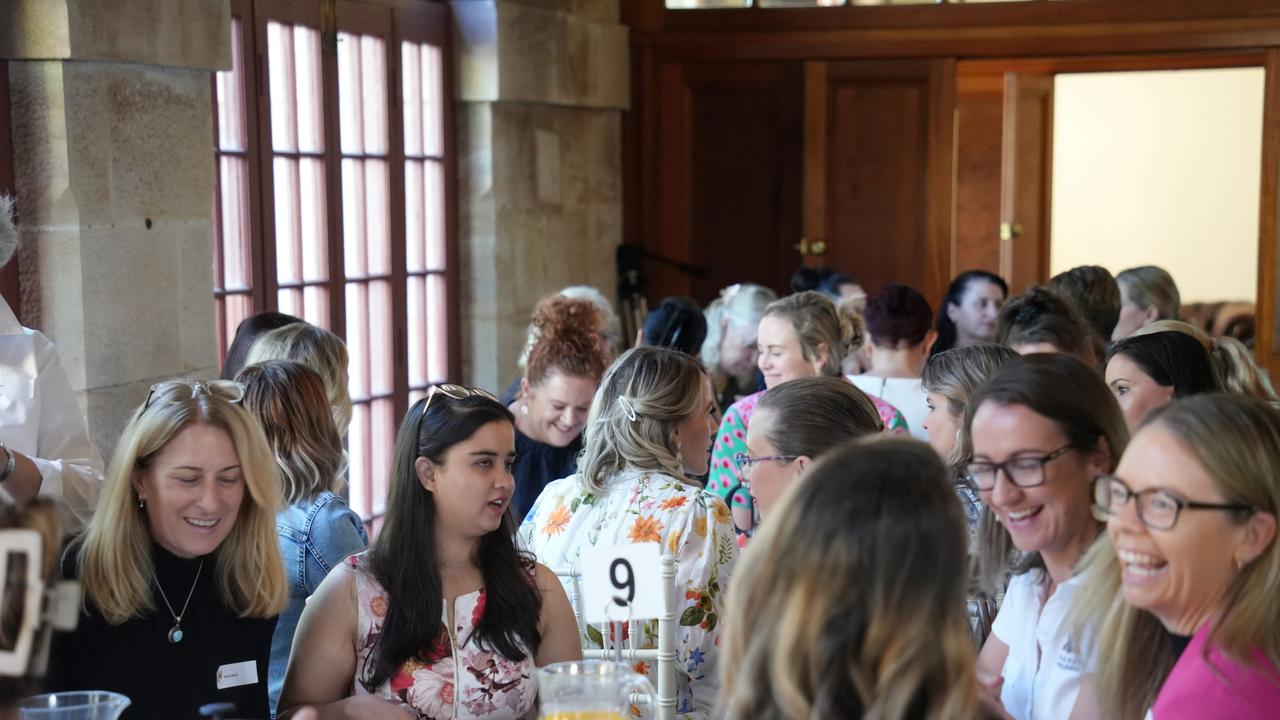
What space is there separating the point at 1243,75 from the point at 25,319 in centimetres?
1041

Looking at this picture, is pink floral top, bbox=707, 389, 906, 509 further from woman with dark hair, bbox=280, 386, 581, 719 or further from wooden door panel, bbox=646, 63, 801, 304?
wooden door panel, bbox=646, 63, 801, 304

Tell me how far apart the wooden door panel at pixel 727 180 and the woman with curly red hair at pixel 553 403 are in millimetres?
3967

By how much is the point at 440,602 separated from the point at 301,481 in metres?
0.72

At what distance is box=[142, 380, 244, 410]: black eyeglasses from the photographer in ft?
8.02

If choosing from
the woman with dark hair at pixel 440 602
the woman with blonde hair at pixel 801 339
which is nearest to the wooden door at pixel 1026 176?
the woman with blonde hair at pixel 801 339

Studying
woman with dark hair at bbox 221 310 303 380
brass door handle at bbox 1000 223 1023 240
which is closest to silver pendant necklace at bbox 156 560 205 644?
woman with dark hair at bbox 221 310 303 380

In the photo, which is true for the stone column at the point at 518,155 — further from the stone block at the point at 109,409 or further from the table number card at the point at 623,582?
the table number card at the point at 623,582

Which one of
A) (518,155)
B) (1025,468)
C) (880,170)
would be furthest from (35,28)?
(880,170)

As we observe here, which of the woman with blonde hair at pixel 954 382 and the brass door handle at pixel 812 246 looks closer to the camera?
the woman with blonde hair at pixel 954 382

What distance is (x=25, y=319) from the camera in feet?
12.6

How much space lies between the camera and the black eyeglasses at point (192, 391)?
8.02 ft

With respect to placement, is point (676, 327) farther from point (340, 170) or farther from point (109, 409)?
point (109, 409)

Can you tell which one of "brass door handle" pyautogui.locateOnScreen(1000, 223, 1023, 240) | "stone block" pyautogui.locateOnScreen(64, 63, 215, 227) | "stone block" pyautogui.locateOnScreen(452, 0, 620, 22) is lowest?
Answer: "brass door handle" pyautogui.locateOnScreen(1000, 223, 1023, 240)

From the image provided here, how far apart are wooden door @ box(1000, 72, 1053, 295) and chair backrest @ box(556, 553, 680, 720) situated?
6.25 m
